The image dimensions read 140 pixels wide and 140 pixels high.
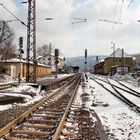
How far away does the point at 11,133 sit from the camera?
9.20 metres

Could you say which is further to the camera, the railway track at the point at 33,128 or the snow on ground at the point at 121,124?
the snow on ground at the point at 121,124

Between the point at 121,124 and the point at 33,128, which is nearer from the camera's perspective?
the point at 33,128

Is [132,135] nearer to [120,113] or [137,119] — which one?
[137,119]

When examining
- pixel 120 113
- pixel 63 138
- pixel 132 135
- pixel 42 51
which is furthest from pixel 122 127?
pixel 42 51

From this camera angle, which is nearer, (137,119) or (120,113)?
(137,119)

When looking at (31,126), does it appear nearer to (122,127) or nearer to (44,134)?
(44,134)

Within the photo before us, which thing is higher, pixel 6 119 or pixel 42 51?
pixel 42 51

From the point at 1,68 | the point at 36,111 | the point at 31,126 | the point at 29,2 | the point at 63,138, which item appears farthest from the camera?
the point at 1,68

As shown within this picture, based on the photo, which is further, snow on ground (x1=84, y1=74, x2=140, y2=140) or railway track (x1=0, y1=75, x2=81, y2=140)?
snow on ground (x1=84, y1=74, x2=140, y2=140)

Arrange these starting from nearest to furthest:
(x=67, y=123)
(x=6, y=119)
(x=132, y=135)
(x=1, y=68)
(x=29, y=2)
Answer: (x=132, y=135) → (x=67, y=123) → (x=6, y=119) → (x=29, y=2) → (x=1, y=68)

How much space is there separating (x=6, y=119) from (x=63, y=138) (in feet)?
11.8

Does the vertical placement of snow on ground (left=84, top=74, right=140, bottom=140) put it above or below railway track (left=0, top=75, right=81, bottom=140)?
below

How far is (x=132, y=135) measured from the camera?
951 cm

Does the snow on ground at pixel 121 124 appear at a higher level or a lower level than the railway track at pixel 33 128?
lower
